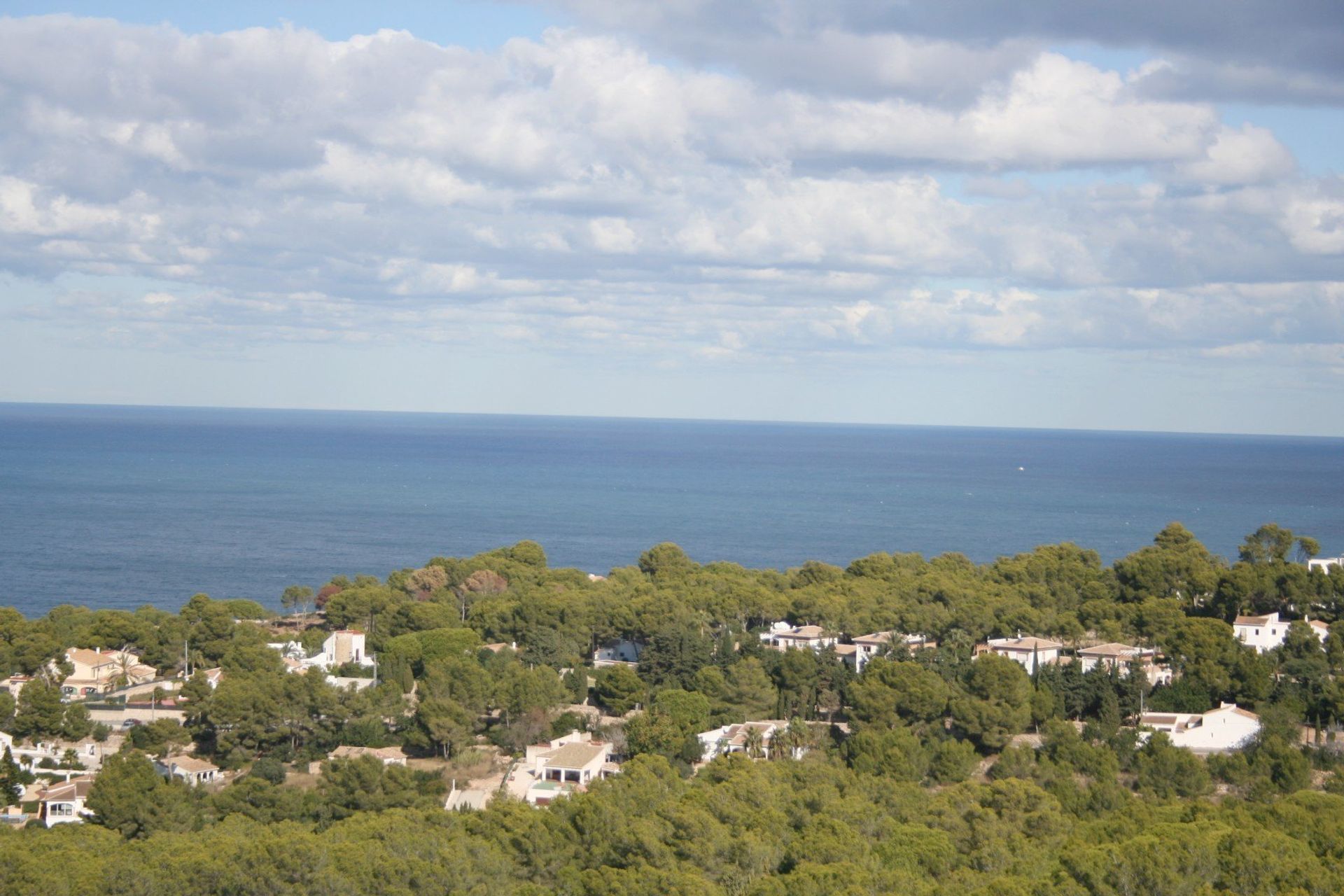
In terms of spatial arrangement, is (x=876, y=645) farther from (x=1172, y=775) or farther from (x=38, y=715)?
(x=38, y=715)

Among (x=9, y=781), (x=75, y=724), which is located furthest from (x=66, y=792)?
(x=75, y=724)

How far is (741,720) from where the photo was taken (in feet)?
99.3

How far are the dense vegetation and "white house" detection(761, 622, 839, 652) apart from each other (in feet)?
2.47

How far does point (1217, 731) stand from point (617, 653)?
51.8 ft

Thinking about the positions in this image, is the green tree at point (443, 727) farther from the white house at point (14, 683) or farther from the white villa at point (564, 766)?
the white house at point (14, 683)

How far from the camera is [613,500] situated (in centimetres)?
9775

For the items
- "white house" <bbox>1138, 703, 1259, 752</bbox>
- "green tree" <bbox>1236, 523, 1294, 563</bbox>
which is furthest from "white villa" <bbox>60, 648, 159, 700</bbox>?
"green tree" <bbox>1236, 523, 1294, 563</bbox>

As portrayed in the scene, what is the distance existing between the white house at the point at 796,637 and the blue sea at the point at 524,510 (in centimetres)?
Result: 2529

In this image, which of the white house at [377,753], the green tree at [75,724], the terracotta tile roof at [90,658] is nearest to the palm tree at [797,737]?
the white house at [377,753]

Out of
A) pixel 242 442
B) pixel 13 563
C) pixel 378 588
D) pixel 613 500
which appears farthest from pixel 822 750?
pixel 242 442

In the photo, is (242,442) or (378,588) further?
(242,442)

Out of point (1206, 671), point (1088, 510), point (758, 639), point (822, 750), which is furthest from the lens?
point (1088, 510)

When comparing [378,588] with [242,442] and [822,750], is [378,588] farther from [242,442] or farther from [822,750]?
[242,442]

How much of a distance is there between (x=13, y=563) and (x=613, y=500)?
45565 millimetres
